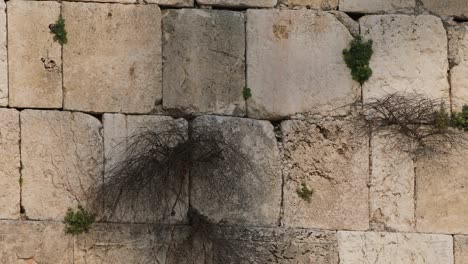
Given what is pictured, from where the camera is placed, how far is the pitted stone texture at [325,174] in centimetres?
779

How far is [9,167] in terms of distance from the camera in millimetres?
7465

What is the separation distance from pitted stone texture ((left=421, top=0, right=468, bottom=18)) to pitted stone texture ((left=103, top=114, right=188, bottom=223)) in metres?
2.19

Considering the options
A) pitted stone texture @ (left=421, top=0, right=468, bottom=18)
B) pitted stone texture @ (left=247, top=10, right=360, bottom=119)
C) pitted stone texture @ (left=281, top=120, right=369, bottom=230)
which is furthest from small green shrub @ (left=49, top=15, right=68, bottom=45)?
pitted stone texture @ (left=421, top=0, right=468, bottom=18)

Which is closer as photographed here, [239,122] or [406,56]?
[239,122]

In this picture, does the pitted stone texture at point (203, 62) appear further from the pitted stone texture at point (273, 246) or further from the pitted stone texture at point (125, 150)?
the pitted stone texture at point (273, 246)

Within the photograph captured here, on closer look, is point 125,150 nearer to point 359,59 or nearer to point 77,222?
point 77,222

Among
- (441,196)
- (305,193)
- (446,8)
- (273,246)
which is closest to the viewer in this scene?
(273,246)

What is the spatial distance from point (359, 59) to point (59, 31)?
2277 millimetres

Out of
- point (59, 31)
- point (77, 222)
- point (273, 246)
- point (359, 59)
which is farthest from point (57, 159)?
point (359, 59)

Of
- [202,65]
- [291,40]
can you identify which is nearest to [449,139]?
[291,40]

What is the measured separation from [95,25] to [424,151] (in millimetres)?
2671

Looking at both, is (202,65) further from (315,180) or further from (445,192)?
(445,192)

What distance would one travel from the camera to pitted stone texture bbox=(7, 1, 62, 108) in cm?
758

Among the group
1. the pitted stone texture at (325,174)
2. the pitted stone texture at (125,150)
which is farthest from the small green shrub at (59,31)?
the pitted stone texture at (325,174)
